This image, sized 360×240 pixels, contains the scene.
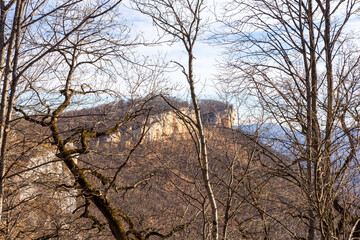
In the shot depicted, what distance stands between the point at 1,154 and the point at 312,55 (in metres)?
4.50

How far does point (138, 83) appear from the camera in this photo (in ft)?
24.3

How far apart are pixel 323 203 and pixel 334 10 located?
3.75 metres

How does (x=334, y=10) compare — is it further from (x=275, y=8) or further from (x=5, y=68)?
(x=5, y=68)

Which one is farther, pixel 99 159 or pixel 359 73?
pixel 99 159

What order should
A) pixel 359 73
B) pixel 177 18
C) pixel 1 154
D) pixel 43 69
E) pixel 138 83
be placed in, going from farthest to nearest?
pixel 138 83 < pixel 43 69 < pixel 359 73 < pixel 177 18 < pixel 1 154

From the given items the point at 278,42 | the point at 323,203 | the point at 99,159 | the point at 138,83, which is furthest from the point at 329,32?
the point at 99,159

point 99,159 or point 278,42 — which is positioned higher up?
point 278,42

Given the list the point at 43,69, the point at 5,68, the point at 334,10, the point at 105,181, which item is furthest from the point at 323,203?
the point at 43,69

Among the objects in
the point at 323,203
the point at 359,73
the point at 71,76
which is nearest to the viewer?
the point at 323,203

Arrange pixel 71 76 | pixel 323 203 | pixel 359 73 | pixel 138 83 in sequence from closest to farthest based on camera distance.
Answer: pixel 323 203 < pixel 359 73 < pixel 71 76 < pixel 138 83

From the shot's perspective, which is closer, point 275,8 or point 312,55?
point 312,55

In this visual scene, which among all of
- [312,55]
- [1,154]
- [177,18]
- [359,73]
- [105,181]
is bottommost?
[105,181]

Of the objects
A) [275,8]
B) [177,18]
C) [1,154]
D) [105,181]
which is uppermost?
[275,8]

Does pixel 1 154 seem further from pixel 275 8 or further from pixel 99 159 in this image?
pixel 275 8
